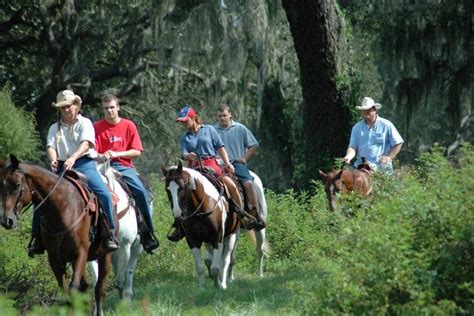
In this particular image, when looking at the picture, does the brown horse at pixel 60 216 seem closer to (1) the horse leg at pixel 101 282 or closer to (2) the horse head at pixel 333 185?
(1) the horse leg at pixel 101 282

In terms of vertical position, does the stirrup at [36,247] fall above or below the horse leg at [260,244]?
above

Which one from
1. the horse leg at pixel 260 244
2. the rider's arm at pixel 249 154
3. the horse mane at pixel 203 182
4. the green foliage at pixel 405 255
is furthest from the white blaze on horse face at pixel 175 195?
the green foliage at pixel 405 255

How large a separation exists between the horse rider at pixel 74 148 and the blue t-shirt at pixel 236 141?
4.77 meters

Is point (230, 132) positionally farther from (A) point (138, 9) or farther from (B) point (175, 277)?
(A) point (138, 9)

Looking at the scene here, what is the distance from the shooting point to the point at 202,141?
16078mm

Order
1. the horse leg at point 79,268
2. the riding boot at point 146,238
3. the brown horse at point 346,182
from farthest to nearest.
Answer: the brown horse at point 346,182 → the riding boot at point 146,238 → the horse leg at point 79,268

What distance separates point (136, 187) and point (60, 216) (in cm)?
243

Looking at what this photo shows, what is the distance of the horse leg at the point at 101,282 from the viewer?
12.4m

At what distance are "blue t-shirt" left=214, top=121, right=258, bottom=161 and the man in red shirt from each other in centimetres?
315

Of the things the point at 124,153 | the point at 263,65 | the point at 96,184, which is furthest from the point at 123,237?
the point at 263,65

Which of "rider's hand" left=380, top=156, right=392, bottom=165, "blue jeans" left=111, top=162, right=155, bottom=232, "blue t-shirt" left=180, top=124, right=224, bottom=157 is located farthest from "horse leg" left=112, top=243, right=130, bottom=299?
"rider's hand" left=380, top=156, right=392, bottom=165

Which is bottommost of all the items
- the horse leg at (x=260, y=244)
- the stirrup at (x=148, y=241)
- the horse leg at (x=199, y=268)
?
the horse leg at (x=260, y=244)

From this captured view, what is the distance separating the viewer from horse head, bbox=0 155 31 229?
35.8 ft

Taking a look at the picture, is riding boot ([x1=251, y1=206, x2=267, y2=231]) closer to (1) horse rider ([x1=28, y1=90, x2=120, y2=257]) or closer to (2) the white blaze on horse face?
(2) the white blaze on horse face
